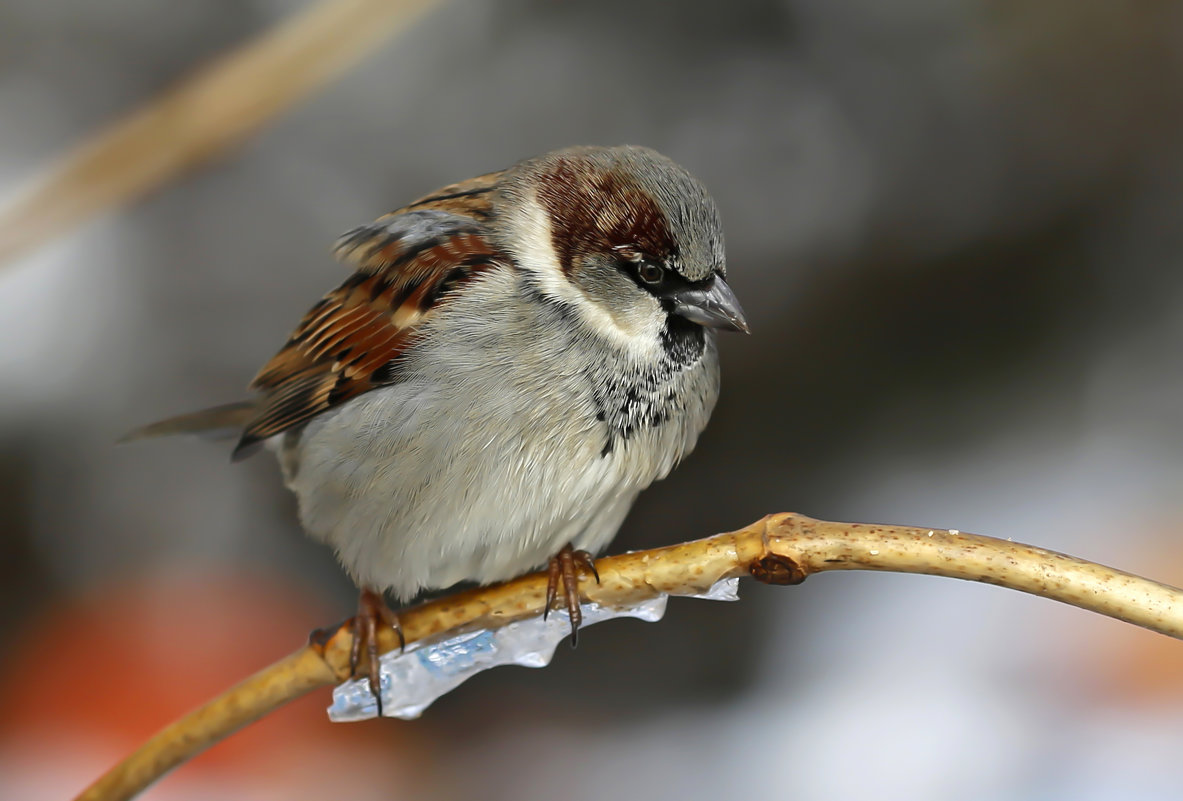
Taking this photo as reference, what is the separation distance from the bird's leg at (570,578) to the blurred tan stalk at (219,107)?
566mm

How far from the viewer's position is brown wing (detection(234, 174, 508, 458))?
1055 millimetres

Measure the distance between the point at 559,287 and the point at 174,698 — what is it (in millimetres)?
1175

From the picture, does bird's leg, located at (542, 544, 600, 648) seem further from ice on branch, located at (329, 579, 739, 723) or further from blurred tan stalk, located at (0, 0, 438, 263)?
blurred tan stalk, located at (0, 0, 438, 263)

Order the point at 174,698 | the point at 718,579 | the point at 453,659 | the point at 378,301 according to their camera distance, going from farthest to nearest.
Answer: the point at 174,698, the point at 378,301, the point at 453,659, the point at 718,579

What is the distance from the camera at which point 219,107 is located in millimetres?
1130

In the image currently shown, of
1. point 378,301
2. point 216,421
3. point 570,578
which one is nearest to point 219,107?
point 378,301

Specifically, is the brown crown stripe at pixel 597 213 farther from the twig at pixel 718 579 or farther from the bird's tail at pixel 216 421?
the bird's tail at pixel 216 421

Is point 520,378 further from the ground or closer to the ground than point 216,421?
closer to the ground

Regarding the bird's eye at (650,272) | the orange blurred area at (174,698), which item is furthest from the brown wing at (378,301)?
the orange blurred area at (174,698)

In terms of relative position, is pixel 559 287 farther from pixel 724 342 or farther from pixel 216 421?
pixel 724 342

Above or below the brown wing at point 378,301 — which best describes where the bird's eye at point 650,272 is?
below

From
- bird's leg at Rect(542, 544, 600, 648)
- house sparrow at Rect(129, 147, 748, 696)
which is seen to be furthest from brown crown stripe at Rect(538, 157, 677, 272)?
bird's leg at Rect(542, 544, 600, 648)

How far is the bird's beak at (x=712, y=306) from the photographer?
0.93 meters

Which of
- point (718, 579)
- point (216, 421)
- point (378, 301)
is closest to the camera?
point (718, 579)
